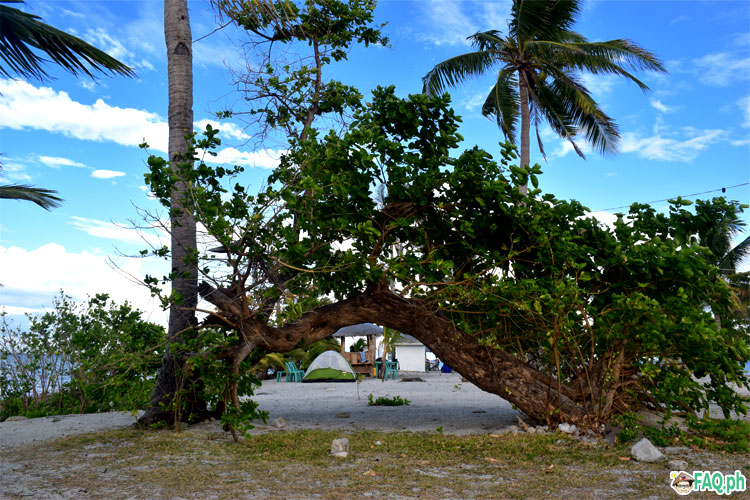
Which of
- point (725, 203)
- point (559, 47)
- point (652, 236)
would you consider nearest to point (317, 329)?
point (652, 236)

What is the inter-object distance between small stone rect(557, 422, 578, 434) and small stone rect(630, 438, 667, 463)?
133 centimetres

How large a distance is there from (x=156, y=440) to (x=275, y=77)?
266 inches

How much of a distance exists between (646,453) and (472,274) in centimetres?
337

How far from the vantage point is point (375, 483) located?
5.34 metres

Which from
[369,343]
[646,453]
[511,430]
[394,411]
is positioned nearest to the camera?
[646,453]

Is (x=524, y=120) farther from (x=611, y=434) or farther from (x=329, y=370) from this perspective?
(x=329, y=370)

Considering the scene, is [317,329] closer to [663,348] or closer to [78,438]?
[78,438]

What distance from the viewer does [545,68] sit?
1641 cm

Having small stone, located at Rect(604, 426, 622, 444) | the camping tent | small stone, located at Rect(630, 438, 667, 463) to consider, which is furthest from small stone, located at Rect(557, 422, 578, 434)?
the camping tent

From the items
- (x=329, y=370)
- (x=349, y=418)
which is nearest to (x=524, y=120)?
(x=349, y=418)

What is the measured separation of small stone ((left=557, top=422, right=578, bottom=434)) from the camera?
761cm

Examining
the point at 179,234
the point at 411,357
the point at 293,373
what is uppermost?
the point at 179,234

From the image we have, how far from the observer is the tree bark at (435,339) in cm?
807

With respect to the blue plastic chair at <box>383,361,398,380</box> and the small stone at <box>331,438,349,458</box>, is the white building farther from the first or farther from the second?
the small stone at <box>331,438,349,458</box>
